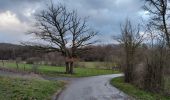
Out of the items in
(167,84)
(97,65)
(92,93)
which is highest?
(97,65)

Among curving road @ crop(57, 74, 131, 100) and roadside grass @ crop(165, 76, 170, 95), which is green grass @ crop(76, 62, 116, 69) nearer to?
curving road @ crop(57, 74, 131, 100)

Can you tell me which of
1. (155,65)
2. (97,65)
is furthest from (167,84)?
(97,65)

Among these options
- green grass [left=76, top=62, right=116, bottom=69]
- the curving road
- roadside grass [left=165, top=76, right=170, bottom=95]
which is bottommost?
the curving road

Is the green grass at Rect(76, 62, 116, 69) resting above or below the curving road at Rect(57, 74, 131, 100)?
above

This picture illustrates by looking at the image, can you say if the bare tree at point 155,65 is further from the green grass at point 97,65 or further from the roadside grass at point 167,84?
the green grass at point 97,65

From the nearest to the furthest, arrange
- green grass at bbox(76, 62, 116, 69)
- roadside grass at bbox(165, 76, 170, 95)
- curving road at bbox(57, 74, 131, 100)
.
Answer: curving road at bbox(57, 74, 131, 100) < roadside grass at bbox(165, 76, 170, 95) < green grass at bbox(76, 62, 116, 69)

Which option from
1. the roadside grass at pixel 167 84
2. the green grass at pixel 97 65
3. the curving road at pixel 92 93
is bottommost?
Answer: the curving road at pixel 92 93

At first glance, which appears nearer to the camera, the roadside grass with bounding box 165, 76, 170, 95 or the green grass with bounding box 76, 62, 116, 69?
the roadside grass with bounding box 165, 76, 170, 95

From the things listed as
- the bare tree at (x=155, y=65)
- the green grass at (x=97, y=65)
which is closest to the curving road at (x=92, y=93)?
the bare tree at (x=155, y=65)

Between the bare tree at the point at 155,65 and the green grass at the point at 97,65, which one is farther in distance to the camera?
the green grass at the point at 97,65

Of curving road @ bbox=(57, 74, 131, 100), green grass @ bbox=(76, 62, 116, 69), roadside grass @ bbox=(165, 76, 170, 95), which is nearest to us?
curving road @ bbox=(57, 74, 131, 100)

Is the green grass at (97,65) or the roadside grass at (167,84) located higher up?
the green grass at (97,65)

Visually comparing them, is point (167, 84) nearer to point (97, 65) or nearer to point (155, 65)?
point (155, 65)

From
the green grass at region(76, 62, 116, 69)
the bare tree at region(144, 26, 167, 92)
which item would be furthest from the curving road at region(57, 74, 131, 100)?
the green grass at region(76, 62, 116, 69)
